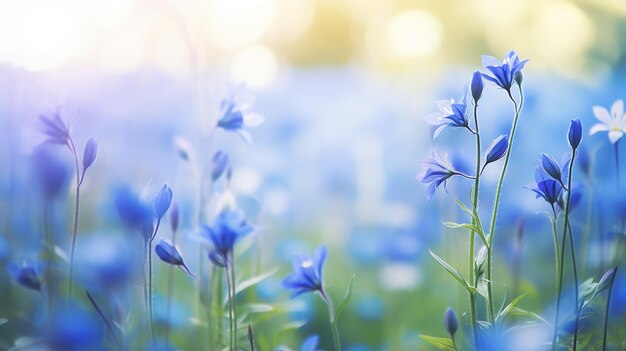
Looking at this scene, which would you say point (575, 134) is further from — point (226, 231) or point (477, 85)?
point (226, 231)

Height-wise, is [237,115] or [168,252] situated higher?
[237,115]

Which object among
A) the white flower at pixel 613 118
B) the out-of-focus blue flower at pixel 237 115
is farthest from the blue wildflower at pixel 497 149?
the out-of-focus blue flower at pixel 237 115

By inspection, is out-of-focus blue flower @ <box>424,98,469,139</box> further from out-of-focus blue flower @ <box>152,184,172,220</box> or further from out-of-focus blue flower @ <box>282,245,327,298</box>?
out-of-focus blue flower @ <box>152,184,172,220</box>

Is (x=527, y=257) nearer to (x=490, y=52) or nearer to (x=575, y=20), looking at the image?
(x=575, y=20)

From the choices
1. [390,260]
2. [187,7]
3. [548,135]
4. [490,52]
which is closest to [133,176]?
[187,7]

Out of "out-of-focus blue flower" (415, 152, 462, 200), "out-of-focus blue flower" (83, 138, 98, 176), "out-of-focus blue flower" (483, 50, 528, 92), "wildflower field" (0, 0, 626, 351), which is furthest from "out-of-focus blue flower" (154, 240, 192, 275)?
"out-of-focus blue flower" (483, 50, 528, 92)

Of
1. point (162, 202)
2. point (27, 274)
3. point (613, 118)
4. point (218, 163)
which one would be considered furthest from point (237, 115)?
point (613, 118)
